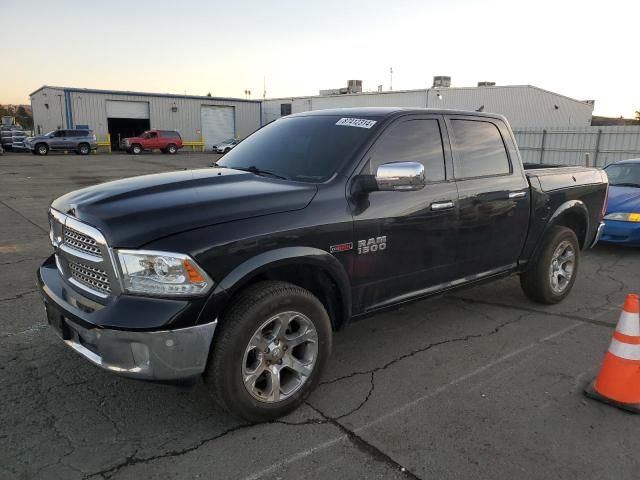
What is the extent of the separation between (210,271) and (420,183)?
1502 mm

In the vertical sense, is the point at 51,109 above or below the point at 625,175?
above

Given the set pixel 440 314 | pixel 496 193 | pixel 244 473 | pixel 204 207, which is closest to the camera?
pixel 244 473

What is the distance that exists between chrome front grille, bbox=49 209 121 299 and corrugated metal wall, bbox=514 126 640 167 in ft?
63.9

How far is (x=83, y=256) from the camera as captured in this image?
9.34 feet

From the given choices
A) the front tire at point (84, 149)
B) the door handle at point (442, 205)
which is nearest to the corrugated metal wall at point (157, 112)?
the front tire at point (84, 149)

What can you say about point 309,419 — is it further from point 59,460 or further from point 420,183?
point 420,183

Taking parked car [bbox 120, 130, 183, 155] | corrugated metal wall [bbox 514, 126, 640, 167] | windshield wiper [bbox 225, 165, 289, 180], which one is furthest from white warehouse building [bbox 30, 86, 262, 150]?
windshield wiper [bbox 225, 165, 289, 180]

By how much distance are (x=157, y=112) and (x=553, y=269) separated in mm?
46128

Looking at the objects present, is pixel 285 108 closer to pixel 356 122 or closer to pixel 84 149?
pixel 84 149

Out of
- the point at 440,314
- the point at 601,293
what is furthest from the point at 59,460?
the point at 601,293

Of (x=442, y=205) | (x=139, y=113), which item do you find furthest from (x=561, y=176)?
(x=139, y=113)

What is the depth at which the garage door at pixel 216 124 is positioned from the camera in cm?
4931

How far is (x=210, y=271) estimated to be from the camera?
8.64ft

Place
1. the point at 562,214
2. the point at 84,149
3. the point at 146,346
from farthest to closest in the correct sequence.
Answer: the point at 84,149
the point at 562,214
the point at 146,346
